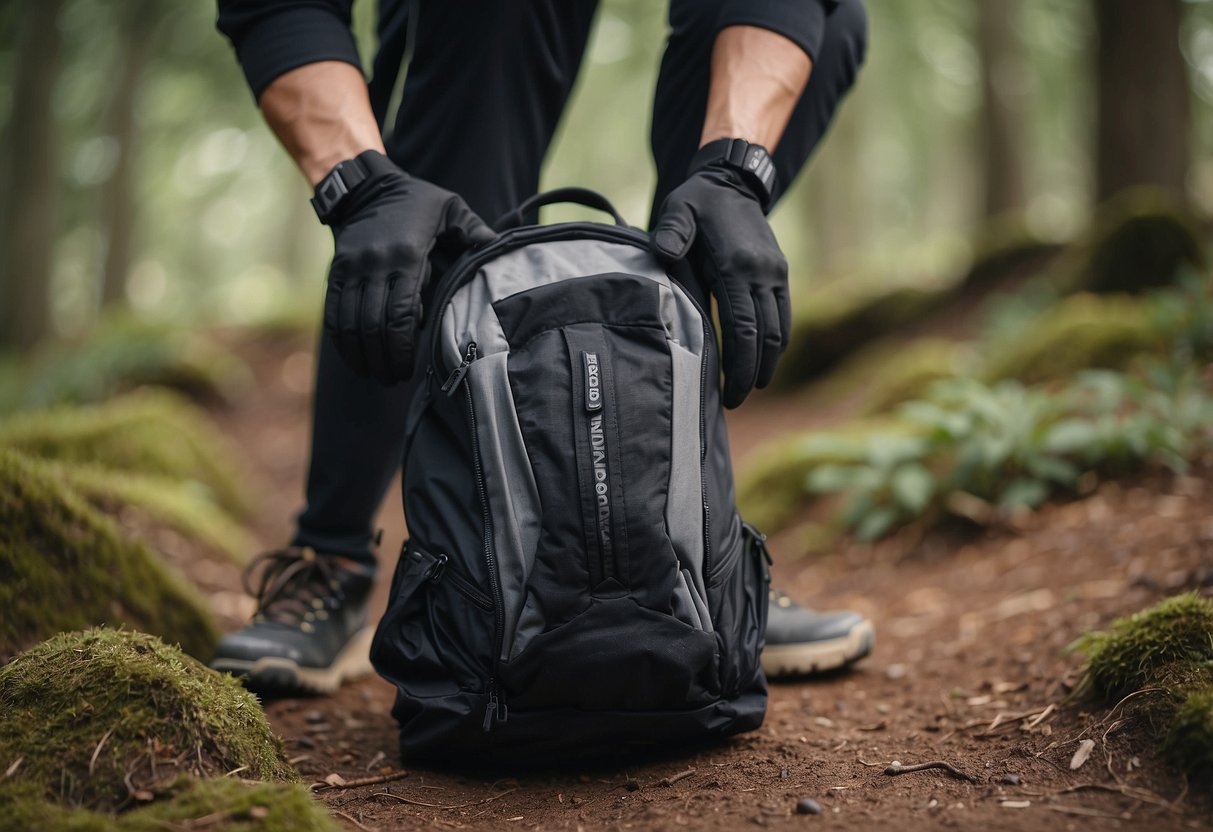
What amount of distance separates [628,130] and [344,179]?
15.2 meters

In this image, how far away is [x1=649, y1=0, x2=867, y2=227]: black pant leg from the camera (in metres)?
2.40

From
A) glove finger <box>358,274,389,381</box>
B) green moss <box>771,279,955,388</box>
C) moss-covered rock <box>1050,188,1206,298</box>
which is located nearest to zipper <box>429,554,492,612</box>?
glove finger <box>358,274,389,381</box>

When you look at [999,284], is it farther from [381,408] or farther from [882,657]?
[381,408]

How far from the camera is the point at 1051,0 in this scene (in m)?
12.0

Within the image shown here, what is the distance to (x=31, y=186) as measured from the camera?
10.8m

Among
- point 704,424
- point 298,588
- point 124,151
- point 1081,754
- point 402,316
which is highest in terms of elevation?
point 124,151

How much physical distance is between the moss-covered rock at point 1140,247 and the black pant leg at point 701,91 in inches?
147

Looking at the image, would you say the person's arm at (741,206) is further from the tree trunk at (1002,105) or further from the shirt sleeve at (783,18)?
the tree trunk at (1002,105)

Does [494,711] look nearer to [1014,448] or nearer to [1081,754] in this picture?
[1081,754]

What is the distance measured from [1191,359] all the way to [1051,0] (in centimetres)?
1024

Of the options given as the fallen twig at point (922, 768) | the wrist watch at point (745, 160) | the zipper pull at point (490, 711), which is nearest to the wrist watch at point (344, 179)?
the wrist watch at point (745, 160)

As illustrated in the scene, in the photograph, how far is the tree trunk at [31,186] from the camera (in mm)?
10430

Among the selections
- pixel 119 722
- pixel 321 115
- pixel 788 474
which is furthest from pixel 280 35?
pixel 788 474

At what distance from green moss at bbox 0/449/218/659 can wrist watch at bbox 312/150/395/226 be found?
1100 mm
